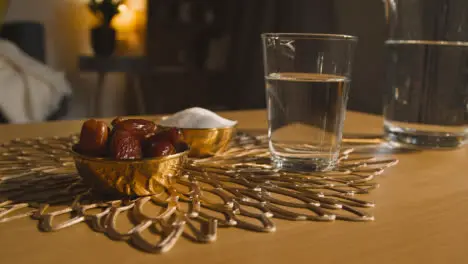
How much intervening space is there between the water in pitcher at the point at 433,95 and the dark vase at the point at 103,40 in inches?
101

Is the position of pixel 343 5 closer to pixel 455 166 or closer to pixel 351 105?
pixel 351 105

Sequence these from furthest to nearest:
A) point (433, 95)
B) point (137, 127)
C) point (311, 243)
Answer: point (433, 95)
point (137, 127)
point (311, 243)

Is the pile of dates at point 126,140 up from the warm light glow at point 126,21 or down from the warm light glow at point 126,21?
down

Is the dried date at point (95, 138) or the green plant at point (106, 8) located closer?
the dried date at point (95, 138)

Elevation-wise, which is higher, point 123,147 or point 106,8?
point 106,8

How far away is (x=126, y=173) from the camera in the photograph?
38 centimetres

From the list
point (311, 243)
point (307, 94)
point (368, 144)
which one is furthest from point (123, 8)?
point (311, 243)

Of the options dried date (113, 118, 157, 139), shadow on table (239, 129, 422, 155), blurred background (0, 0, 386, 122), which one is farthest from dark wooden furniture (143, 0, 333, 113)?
dried date (113, 118, 157, 139)

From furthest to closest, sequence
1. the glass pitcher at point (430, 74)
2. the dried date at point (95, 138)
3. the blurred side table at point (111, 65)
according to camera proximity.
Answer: the blurred side table at point (111, 65) → the glass pitcher at point (430, 74) → the dried date at point (95, 138)

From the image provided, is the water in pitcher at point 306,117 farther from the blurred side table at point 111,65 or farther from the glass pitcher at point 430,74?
the blurred side table at point 111,65

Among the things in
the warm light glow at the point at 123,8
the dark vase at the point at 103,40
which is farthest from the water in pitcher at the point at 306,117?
the warm light glow at the point at 123,8

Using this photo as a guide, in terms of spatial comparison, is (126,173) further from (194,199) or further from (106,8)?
(106,8)

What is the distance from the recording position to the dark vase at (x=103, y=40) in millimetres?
3014

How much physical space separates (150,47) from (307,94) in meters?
2.99
